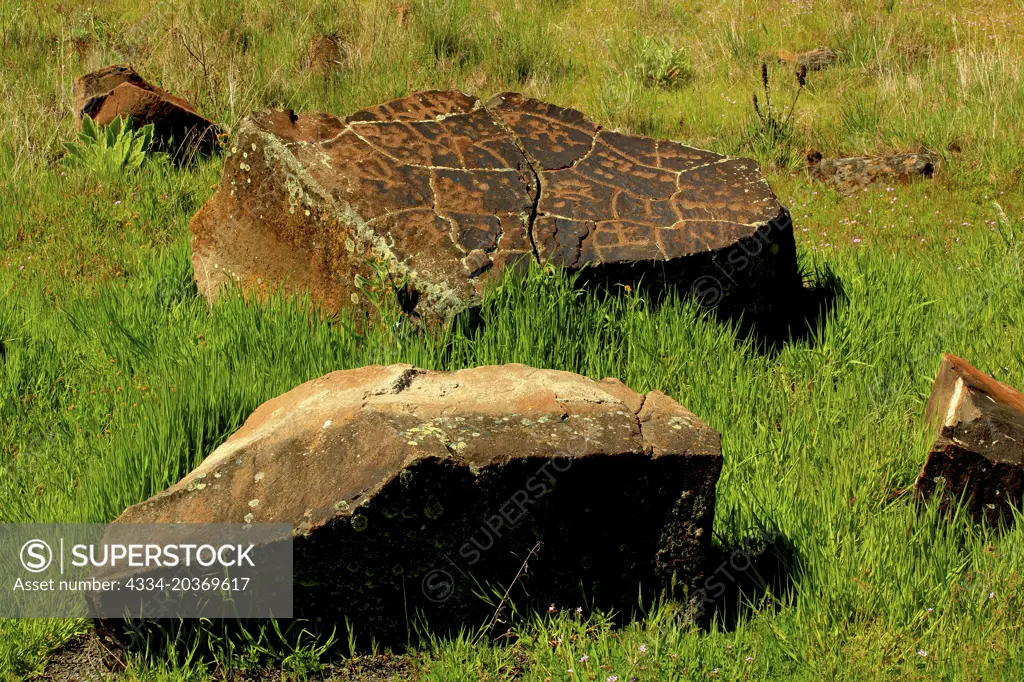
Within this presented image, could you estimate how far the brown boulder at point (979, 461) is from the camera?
349cm

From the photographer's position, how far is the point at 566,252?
181 inches

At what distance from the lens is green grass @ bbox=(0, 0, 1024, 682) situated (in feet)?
9.77

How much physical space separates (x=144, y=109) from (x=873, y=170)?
500cm

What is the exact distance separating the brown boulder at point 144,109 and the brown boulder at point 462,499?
463 cm

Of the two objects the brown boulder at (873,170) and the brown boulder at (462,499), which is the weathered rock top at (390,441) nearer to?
the brown boulder at (462,499)

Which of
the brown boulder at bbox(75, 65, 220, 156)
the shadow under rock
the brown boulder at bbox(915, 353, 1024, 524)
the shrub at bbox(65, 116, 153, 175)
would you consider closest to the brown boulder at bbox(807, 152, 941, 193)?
the brown boulder at bbox(915, 353, 1024, 524)

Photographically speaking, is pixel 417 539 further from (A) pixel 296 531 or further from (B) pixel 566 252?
(B) pixel 566 252

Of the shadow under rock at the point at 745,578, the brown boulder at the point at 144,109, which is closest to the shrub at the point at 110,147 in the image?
the brown boulder at the point at 144,109

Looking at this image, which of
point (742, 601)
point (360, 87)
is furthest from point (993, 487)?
point (360, 87)

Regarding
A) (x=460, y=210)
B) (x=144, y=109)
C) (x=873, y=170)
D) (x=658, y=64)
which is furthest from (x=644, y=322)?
(x=658, y=64)

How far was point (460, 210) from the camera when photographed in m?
4.72

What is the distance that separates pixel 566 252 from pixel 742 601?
75.3 inches

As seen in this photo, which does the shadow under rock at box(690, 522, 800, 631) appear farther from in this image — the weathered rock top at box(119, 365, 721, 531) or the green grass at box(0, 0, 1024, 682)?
the weathered rock top at box(119, 365, 721, 531)

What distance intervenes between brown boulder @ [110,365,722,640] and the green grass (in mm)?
144
